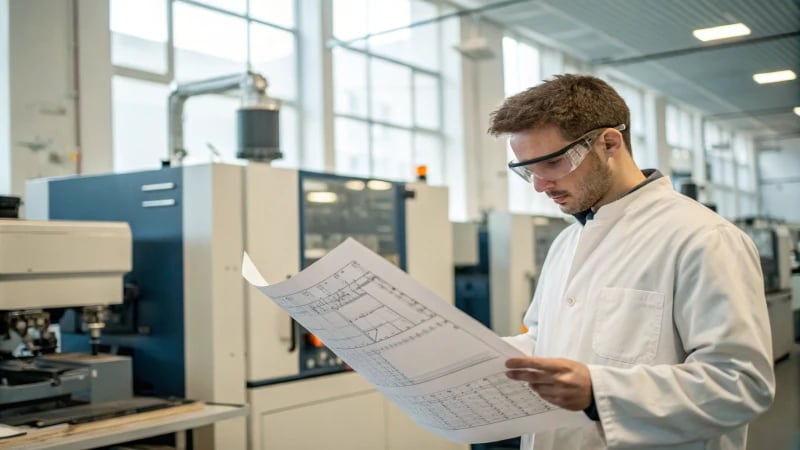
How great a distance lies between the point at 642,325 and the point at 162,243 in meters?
1.70

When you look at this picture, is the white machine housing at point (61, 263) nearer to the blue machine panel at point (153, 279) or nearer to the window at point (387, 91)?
the blue machine panel at point (153, 279)

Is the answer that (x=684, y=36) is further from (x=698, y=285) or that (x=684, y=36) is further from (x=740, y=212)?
(x=740, y=212)

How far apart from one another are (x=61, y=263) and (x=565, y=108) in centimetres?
144

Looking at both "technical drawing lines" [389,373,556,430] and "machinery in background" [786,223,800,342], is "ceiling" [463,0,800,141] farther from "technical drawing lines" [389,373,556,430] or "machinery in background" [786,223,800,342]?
"technical drawing lines" [389,373,556,430]

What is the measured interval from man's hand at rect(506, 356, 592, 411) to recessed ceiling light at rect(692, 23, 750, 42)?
4.55m

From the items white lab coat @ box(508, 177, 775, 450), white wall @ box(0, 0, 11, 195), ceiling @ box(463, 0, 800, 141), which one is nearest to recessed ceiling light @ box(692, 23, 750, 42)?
ceiling @ box(463, 0, 800, 141)

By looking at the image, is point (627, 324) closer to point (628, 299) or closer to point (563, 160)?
point (628, 299)

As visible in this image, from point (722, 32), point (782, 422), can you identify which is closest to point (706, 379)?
point (782, 422)

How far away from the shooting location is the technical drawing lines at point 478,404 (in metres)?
1.03

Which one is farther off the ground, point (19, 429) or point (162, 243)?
point (162, 243)

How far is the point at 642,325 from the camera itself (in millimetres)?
1128

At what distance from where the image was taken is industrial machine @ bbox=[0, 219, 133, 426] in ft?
6.30

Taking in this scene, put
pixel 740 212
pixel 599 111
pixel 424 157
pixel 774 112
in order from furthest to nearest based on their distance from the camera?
pixel 740 212
pixel 424 157
pixel 774 112
pixel 599 111

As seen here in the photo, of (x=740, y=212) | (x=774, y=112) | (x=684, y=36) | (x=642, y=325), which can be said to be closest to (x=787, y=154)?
(x=774, y=112)
